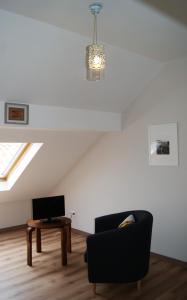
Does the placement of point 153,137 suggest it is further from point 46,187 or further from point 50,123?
point 46,187

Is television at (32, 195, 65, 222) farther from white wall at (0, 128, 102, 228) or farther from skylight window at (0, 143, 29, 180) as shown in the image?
skylight window at (0, 143, 29, 180)

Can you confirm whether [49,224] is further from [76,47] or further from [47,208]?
[76,47]

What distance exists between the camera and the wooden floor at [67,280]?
2.96 metres


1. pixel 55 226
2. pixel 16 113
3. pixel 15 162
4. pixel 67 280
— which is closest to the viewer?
pixel 16 113

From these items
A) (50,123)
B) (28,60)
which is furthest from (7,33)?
(50,123)

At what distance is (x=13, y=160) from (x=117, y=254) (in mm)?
2593

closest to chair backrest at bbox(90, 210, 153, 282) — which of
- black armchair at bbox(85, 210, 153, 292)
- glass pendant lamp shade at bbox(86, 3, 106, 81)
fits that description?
black armchair at bbox(85, 210, 153, 292)

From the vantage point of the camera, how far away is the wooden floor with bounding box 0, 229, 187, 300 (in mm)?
2961

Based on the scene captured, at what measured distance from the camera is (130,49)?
3.11 meters

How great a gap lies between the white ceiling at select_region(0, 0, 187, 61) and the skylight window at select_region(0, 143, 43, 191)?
209 centimetres

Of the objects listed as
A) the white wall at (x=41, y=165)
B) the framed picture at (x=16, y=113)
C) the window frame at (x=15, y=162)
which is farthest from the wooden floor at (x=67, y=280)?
the framed picture at (x=16, y=113)

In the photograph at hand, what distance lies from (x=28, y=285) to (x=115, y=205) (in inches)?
70.6

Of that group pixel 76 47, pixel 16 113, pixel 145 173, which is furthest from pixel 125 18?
pixel 145 173

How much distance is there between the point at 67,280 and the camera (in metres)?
3.30
